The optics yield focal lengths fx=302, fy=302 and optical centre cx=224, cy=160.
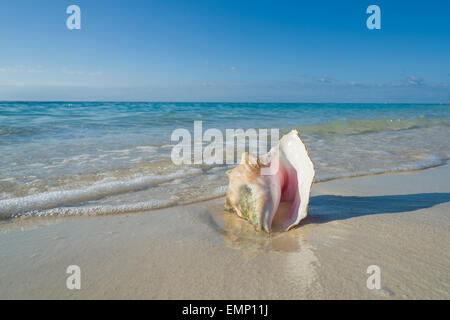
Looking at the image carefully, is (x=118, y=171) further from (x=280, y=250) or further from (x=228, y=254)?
(x=280, y=250)

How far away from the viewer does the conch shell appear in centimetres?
232

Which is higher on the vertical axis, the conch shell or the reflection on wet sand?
the conch shell

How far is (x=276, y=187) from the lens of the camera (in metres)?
2.38

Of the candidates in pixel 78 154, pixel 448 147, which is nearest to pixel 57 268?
pixel 78 154

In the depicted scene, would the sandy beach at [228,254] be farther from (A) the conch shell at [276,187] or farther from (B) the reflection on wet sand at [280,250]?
(A) the conch shell at [276,187]

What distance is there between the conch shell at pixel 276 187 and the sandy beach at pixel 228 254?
131 mm

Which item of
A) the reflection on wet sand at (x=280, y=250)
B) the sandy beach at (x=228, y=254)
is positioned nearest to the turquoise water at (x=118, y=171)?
the sandy beach at (x=228, y=254)

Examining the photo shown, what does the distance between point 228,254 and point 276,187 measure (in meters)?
0.67

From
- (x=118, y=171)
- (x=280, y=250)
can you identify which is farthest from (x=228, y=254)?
(x=118, y=171)

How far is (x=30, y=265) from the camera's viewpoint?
1925 mm

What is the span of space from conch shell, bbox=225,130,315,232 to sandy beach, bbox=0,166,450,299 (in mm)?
131

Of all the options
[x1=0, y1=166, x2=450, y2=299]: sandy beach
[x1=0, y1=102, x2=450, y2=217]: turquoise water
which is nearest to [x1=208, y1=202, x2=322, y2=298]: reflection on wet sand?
[x1=0, y1=166, x2=450, y2=299]: sandy beach

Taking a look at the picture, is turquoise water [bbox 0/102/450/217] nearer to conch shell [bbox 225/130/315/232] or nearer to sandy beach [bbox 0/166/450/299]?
sandy beach [bbox 0/166/450/299]
